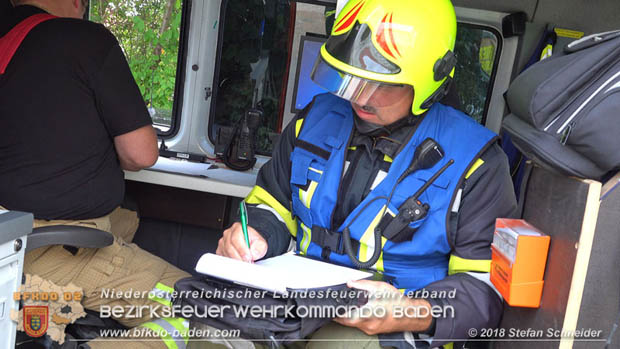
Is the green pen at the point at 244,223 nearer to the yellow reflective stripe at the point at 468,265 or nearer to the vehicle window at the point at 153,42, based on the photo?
the yellow reflective stripe at the point at 468,265

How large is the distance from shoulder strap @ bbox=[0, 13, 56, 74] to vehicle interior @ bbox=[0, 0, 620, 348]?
0.94 metres

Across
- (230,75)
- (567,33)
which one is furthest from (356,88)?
(230,75)

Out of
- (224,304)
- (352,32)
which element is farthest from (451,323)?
(352,32)

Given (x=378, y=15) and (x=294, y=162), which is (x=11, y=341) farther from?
(x=378, y=15)

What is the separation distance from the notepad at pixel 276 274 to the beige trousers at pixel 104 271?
93cm

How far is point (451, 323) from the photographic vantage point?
164 cm

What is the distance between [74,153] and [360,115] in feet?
4.06

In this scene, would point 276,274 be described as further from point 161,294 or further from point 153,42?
point 153,42

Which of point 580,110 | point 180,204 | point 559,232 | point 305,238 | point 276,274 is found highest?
point 580,110

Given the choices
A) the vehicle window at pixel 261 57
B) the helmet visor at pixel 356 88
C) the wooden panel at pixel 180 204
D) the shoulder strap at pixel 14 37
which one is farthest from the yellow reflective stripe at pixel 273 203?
the vehicle window at pixel 261 57

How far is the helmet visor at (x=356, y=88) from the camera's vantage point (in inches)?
70.1

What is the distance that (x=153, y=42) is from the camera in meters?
3.82

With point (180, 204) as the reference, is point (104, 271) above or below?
above

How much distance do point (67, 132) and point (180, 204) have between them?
131 cm
